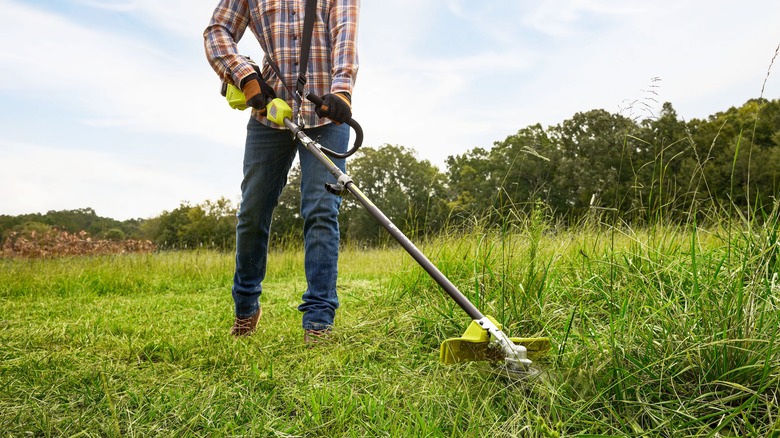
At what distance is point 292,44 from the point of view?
278 cm

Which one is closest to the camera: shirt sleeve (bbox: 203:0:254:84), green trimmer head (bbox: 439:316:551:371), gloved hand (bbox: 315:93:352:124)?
green trimmer head (bbox: 439:316:551:371)

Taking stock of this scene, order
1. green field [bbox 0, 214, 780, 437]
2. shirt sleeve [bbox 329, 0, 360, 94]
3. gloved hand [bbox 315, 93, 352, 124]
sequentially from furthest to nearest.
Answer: shirt sleeve [bbox 329, 0, 360, 94], gloved hand [bbox 315, 93, 352, 124], green field [bbox 0, 214, 780, 437]

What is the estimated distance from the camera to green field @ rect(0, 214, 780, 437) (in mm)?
1477

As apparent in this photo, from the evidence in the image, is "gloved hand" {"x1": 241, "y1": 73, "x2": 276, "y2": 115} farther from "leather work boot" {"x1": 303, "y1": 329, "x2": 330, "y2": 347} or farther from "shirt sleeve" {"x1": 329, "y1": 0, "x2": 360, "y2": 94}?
"leather work boot" {"x1": 303, "y1": 329, "x2": 330, "y2": 347}

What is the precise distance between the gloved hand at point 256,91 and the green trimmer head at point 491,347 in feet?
5.06

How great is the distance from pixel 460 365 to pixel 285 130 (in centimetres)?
154

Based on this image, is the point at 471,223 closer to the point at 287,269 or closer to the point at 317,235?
the point at 317,235

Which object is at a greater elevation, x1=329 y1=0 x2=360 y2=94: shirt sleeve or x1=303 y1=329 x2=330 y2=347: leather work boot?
x1=329 y1=0 x2=360 y2=94: shirt sleeve

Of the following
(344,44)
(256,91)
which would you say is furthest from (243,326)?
(344,44)

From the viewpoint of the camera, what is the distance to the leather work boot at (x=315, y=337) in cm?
250

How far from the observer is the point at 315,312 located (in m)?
2.60

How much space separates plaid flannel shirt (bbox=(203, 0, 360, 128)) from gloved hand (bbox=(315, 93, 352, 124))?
0.79ft

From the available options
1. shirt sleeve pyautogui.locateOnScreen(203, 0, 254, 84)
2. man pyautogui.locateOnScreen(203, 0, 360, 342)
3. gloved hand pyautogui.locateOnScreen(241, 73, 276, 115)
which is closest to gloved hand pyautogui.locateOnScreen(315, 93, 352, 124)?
man pyautogui.locateOnScreen(203, 0, 360, 342)

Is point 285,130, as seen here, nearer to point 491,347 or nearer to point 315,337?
point 315,337
